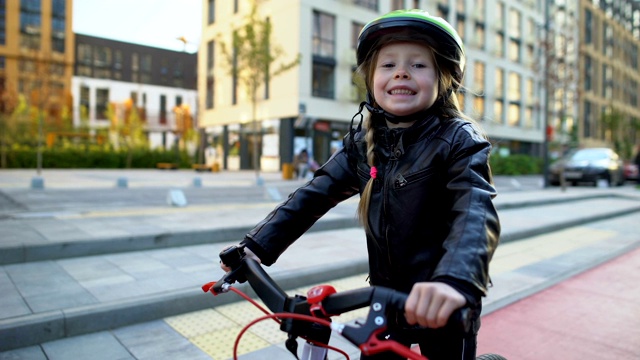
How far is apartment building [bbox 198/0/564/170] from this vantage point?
27.7m

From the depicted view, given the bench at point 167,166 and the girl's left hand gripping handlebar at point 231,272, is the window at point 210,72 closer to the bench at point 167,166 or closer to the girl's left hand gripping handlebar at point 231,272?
the bench at point 167,166

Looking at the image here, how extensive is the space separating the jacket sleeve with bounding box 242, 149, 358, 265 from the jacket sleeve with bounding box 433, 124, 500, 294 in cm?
42

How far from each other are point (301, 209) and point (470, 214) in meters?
0.61

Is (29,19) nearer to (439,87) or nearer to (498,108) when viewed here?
(498,108)

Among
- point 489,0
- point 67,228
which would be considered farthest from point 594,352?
point 489,0

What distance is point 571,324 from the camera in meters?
3.74

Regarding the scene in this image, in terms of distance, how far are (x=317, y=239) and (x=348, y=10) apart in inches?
1004

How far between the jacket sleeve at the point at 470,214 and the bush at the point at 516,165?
29.8 meters

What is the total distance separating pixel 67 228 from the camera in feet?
19.2

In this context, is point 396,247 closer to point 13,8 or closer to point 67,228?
point 67,228

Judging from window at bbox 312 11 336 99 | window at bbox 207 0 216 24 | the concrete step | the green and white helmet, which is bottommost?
the concrete step

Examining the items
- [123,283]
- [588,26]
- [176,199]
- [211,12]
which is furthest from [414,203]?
[588,26]

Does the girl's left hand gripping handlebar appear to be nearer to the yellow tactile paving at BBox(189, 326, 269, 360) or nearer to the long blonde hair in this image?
the long blonde hair

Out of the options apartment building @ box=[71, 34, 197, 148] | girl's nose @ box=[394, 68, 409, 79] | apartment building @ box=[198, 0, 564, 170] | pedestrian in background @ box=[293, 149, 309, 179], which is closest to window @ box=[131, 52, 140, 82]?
apartment building @ box=[71, 34, 197, 148]
